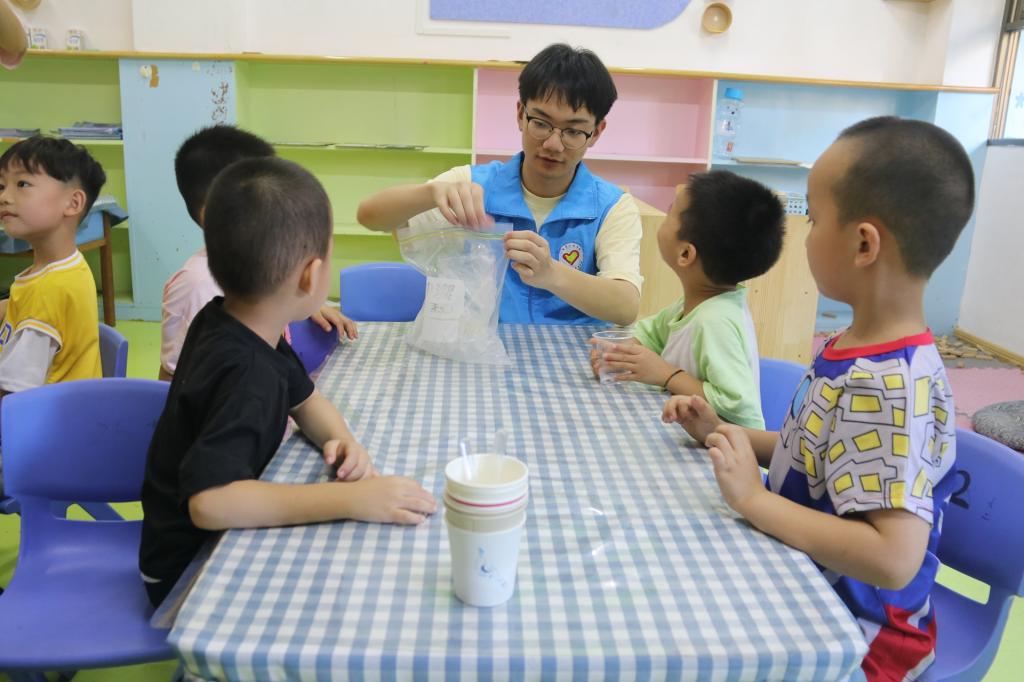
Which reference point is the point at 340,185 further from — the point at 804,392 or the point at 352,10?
the point at 804,392

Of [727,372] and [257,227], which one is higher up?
[257,227]

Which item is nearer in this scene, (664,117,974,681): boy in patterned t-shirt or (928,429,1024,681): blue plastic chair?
(664,117,974,681): boy in patterned t-shirt

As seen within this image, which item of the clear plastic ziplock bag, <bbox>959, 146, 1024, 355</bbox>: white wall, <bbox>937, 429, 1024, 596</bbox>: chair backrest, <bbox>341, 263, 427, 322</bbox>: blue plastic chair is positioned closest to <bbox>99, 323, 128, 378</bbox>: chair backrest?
<bbox>341, 263, 427, 322</bbox>: blue plastic chair

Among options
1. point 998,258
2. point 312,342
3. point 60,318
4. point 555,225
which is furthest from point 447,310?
point 998,258

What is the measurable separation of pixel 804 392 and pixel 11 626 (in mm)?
1245

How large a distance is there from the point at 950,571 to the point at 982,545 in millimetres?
1274

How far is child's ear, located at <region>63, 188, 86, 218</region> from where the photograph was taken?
2.01m

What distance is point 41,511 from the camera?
1.38 metres

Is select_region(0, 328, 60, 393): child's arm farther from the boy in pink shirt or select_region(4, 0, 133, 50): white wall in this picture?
select_region(4, 0, 133, 50): white wall

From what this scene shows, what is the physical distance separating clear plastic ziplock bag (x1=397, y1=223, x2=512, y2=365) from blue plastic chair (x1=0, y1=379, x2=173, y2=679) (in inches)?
21.4

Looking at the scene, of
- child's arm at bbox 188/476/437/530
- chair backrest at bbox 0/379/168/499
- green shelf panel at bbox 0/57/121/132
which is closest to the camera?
child's arm at bbox 188/476/437/530

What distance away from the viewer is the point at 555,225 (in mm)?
1974

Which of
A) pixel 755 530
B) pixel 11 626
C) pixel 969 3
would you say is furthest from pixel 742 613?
pixel 969 3

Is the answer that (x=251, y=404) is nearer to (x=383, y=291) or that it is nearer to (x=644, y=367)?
(x=644, y=367)
